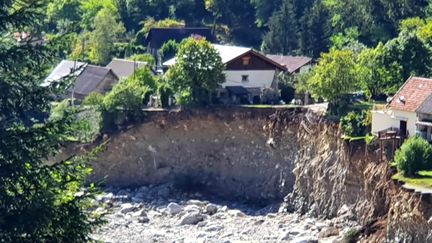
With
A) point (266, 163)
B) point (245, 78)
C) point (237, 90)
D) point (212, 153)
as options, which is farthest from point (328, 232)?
point (245, 78)

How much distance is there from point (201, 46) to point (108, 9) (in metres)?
22.1

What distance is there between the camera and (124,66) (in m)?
64.9

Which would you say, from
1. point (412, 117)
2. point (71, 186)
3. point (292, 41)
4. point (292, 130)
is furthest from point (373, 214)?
point (71, 186)

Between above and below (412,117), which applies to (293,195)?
below

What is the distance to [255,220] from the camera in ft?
153

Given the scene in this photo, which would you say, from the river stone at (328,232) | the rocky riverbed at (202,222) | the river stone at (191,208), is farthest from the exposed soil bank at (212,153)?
the river stone at (328,232)

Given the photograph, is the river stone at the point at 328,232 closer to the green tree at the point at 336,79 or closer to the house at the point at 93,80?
the green tree at the point at 336,79

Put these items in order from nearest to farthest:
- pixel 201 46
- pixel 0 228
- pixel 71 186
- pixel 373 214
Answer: pixel 0 228 < pixel 71 186 < pixel 373 214 < pixel 201 46

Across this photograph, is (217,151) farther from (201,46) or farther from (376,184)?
(376,184)

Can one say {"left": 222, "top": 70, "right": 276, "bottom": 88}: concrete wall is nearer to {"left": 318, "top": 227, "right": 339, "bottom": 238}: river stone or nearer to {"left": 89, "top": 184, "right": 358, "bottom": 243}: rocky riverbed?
{"left": 89, "top": 184, "right": 358, "bottom": 243}: rocky riverbed

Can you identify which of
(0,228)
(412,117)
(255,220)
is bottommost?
(255,220)

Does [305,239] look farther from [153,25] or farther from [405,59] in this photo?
[153,25]

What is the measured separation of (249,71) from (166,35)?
539 inches

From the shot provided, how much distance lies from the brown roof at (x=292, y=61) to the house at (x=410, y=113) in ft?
47.3
